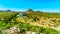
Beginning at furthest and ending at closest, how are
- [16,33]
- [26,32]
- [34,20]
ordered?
1. [34,20]
2. [26,32]
3. [16,33]

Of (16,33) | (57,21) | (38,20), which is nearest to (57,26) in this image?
(57,21)

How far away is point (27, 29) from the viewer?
1129 centimetres

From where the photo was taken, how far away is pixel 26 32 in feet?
36.0

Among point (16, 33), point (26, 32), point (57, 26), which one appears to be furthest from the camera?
point (57, 26)

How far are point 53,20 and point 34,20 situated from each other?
1.52 m

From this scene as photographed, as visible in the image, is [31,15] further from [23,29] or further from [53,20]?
[23,29]

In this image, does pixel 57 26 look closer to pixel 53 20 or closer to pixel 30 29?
pixel 53 20

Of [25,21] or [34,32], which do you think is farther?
[25,21]

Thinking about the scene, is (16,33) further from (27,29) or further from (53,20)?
(53,20)

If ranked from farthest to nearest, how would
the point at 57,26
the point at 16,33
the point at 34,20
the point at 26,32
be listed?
the point at 34,20, the point at 57,26, the point at 26,32, the point at 16,33

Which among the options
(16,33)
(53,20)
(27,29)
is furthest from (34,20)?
(16,33)

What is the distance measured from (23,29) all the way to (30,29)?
44 cm

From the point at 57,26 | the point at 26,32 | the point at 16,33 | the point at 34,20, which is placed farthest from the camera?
the point at 34,20

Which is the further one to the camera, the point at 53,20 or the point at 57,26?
the point at 53,20
